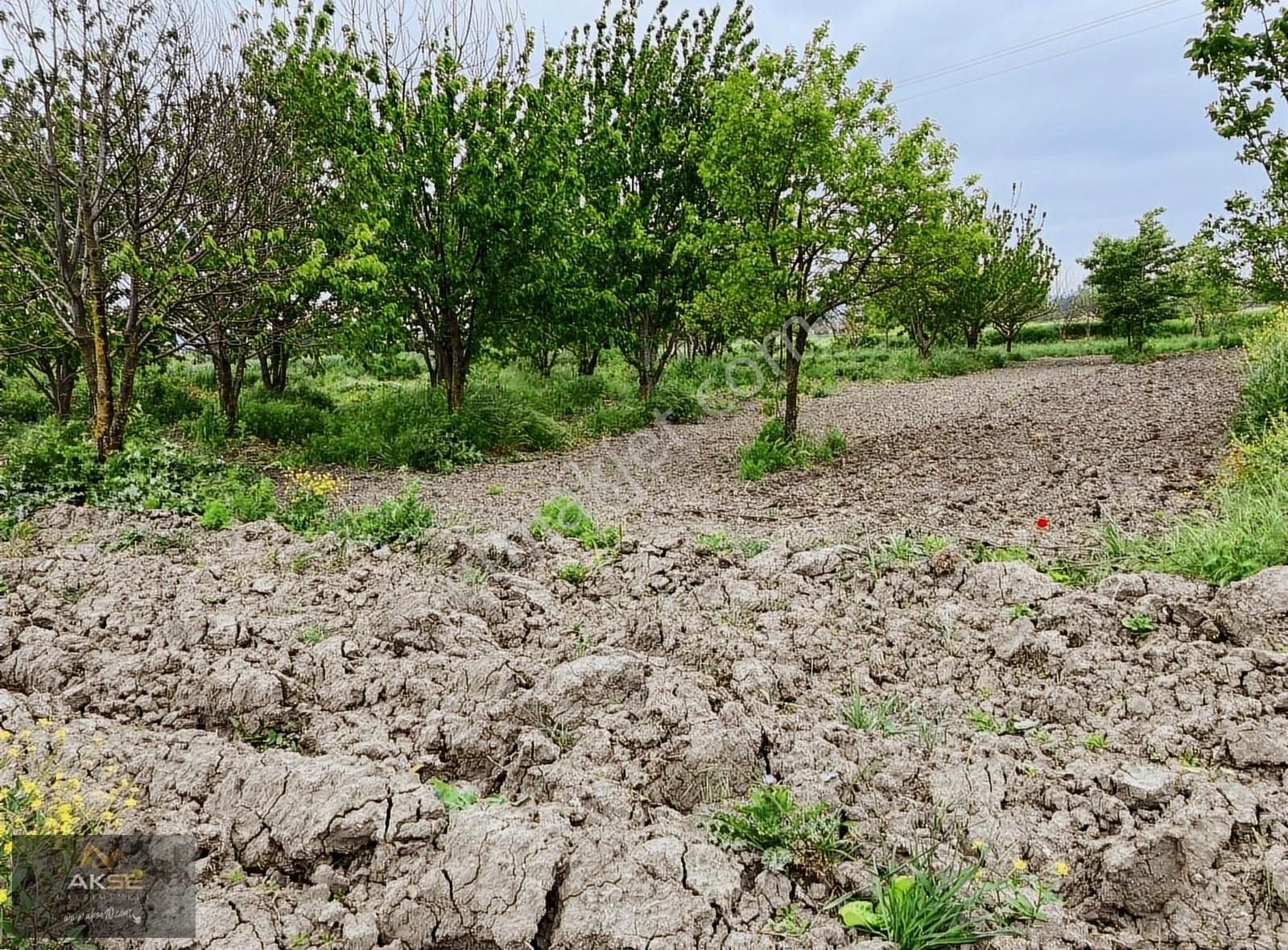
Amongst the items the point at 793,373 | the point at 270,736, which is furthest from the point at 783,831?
the point at 793,373

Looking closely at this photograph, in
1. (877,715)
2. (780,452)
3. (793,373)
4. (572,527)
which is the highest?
(793,373)

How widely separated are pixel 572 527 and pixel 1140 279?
21.2 meters

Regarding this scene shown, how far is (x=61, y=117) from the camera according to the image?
21.4ft

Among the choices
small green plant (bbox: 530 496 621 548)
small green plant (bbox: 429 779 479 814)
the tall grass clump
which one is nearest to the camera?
small green plant (bbox: 429 779 479 814)

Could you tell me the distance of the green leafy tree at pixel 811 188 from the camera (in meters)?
7.20

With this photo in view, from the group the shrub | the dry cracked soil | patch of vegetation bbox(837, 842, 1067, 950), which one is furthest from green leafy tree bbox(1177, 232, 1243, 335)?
the shrub

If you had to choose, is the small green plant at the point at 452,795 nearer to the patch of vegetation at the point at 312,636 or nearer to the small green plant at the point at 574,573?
the patch of vegetation at the point at 312,636

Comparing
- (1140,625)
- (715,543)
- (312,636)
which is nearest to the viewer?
(1140,625)

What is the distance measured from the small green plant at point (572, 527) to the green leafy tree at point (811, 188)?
3.50 metres

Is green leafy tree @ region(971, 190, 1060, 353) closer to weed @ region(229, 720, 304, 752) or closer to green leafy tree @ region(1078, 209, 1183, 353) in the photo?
green leafy tree @ region(1078, 209, 1183, 353)

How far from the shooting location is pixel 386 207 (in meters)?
9.08

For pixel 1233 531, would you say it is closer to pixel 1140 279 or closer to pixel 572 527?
pixel 572 527

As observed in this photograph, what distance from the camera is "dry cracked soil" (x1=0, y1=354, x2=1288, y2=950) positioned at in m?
1.81

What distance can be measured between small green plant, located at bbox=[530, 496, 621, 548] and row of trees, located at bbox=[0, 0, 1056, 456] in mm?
3593
